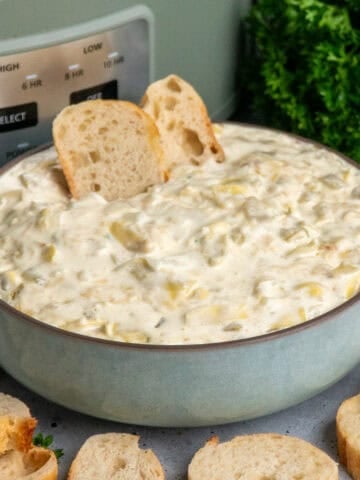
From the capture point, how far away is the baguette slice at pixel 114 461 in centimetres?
163

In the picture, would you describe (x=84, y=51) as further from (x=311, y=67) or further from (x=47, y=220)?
(x=311, y=67)

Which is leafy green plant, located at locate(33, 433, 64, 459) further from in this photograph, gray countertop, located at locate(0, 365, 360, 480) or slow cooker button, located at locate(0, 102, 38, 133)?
slow cooker button, located at locate(0, 102, 38, 133)

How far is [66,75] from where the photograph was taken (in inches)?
83.4

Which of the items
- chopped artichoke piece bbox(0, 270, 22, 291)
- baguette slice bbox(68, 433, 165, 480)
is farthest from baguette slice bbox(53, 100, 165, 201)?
baguette slice bbox(68, 433, 165, 480)

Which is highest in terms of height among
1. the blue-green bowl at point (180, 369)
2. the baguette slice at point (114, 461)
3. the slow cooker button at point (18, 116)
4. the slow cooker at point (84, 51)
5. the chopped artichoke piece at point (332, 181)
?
the slow cooker at point (84, 51)

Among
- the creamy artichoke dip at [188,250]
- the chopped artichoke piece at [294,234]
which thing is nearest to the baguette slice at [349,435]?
the creamy artichoke dip at [188,250]

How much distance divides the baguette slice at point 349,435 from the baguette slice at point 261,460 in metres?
0.05

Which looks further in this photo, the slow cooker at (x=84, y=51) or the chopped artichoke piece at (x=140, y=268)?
the slow cooker at (x=84, y=51)

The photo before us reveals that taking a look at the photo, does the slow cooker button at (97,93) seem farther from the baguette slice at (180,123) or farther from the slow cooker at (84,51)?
the baguette slice at (180,123)

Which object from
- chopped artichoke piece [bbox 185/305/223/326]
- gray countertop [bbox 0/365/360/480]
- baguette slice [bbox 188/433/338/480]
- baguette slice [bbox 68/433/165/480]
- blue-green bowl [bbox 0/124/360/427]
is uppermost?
chopped artichoke piece [bbox 185/305/223/326]

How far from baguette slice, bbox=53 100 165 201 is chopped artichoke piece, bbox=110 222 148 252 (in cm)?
21

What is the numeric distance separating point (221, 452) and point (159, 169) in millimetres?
674

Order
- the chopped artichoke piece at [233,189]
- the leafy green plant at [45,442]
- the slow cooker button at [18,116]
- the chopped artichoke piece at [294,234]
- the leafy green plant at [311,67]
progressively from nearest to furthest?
the leafy green plant at [45,442] → the chopped artichoke piece at [294,234] → the chopped artichoke piece at [233,189] → the slow cooker button at [18,116] → the leafy green plant at [311,67]

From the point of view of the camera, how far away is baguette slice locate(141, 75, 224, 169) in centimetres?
214
